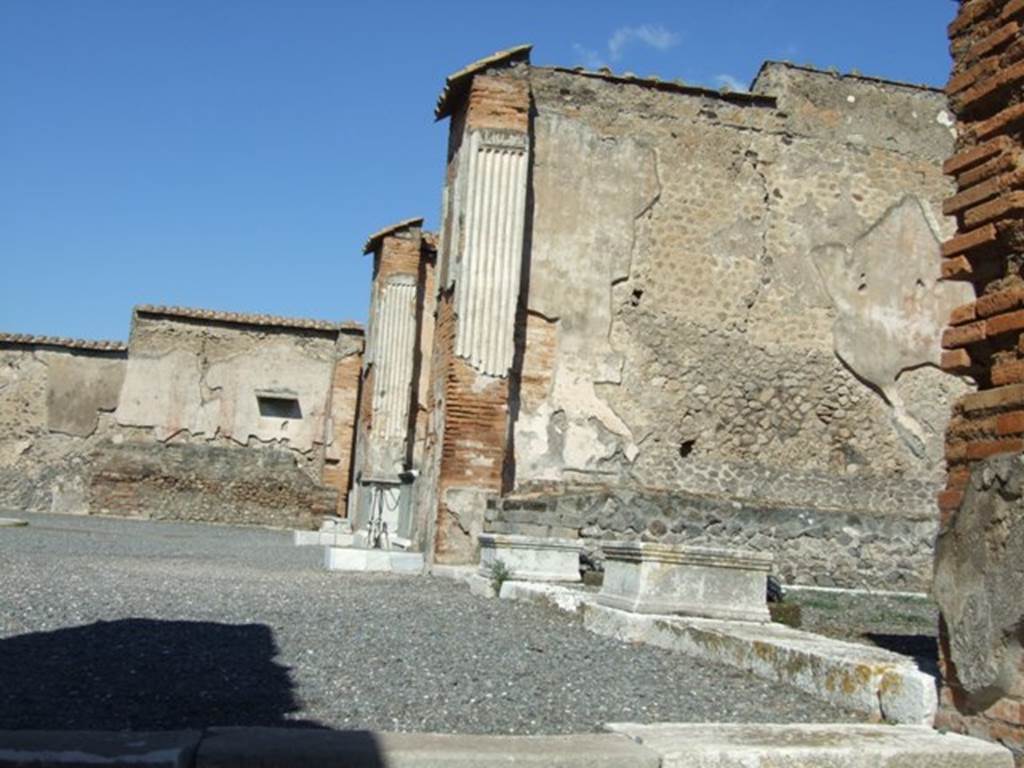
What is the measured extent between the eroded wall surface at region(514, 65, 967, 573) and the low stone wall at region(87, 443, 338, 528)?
12485mm

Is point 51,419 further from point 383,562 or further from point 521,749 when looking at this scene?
point 521,749

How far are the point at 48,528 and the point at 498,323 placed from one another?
28.5 ft

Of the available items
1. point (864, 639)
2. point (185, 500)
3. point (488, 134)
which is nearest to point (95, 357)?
point (185, 500)

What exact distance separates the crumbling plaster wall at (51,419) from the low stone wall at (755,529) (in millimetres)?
15327

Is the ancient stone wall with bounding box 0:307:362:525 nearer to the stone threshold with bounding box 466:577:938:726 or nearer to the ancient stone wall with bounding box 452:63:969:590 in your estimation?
the ancient stone wall with bounding box 452:63:969:590

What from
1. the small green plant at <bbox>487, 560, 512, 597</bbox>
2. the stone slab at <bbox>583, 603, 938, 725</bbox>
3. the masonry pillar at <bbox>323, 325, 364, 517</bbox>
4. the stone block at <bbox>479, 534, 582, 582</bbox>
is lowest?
the stone slab at <bbox>583, 603, 938, 725</bbox>

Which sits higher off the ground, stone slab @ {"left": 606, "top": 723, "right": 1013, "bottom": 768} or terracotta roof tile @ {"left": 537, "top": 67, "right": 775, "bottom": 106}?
terracotta roof tile @ {"left": 537, "top": 67, "right": 775, "bottom": 106}

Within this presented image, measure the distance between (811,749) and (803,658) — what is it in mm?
1417

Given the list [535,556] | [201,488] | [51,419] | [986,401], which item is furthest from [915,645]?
[51,419]

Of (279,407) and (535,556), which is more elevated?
(279,407)

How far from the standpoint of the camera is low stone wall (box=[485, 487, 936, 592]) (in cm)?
1003

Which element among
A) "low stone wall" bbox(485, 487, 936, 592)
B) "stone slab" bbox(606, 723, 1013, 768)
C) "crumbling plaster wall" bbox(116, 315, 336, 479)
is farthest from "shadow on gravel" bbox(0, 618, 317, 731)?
"crumbling plaster wall" bbox(116, 315, 336, 479)

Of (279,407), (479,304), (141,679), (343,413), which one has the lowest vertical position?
(141,679)

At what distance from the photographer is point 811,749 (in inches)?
126
